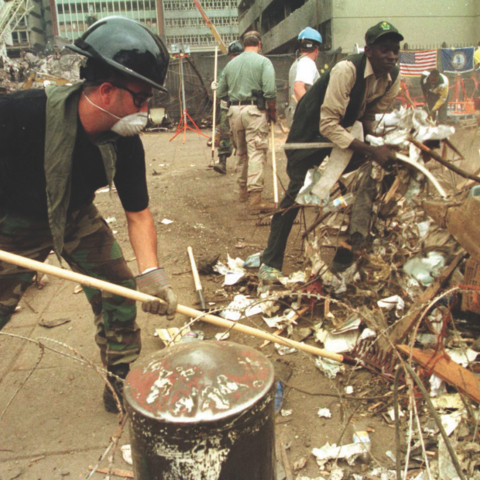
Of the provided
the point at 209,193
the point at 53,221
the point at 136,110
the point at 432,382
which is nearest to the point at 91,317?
the point at 53,221

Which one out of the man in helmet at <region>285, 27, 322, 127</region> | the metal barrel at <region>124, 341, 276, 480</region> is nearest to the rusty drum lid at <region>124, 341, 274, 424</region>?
the metal barrel at <region>124, 341, 276, 480</region>

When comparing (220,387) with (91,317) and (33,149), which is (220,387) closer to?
(33,149)

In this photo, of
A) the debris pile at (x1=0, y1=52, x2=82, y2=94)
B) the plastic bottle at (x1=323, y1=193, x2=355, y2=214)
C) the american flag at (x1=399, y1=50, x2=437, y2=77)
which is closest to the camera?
the plastic bottle at (x1=323, y1=193, x2=355, y2=214)

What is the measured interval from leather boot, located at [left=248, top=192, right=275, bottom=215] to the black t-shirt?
12.9 ft

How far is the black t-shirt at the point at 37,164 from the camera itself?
226cm

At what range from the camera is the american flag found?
53.2 feet

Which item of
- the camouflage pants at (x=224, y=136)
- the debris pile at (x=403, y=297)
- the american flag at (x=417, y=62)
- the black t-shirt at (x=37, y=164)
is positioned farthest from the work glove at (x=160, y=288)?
the american flag at (x=417, y=62)

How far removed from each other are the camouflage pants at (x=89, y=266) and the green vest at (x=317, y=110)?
202cm

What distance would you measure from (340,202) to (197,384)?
250 centimetres

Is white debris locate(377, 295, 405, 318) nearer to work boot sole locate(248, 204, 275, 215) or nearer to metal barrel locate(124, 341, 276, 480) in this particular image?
metal barrel locate(124, 341, 276, 480)

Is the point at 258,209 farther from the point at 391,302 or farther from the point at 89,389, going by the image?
the point at 89,389

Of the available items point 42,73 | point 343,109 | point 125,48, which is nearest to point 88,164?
point 125,48

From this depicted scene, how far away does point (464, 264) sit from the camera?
2979mm

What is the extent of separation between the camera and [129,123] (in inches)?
91.1
